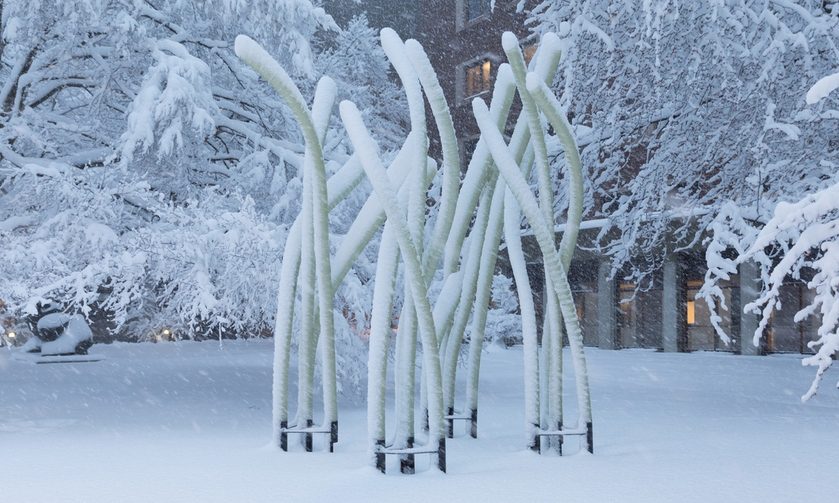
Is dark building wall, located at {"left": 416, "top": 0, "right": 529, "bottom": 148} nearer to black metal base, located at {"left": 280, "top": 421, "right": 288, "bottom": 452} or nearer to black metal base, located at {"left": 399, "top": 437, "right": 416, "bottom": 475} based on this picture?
black metal base, located at {"left": 280, "top": 421, "right": 288, "bottom": 452}

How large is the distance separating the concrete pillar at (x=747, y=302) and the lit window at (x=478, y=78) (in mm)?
11739

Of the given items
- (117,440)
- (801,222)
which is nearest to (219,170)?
(117,440)

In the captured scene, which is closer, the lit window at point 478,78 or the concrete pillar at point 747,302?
the concrete pillar at point 747,302

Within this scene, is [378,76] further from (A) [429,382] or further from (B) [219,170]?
(A) [429,382]

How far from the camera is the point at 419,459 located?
6863 millimetres

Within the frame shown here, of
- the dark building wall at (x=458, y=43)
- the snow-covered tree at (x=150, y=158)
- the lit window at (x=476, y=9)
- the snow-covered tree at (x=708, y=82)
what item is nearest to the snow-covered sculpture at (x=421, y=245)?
the snow-covered tree at (x=150, y=158)

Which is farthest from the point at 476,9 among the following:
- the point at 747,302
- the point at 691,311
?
the point at 747,302

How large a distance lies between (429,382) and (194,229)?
157 inches

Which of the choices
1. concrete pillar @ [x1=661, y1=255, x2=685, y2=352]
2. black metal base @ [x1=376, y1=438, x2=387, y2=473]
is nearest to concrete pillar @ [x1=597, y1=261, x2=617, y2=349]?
concrete pillar @ [x1=661, y1=255, x2=685, y2=352]

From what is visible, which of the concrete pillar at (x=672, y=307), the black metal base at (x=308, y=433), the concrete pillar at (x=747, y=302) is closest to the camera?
the black metal base at (x=308, y=433)

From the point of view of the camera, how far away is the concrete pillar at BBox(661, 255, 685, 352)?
26.5 m

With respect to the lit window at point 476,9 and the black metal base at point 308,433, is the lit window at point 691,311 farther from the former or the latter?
the black metal base at point 308,433

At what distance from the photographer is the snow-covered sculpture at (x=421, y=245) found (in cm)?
620

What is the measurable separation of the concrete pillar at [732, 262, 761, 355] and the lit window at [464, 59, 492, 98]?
462 inches
